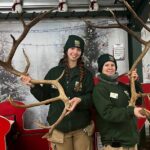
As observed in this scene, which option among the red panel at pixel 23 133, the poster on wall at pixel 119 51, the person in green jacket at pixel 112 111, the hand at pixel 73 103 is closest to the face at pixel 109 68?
the person in green jacket at pixel 112 111

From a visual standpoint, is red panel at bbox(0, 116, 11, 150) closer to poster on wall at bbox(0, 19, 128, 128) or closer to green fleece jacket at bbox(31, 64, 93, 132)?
green fleece jacket at bbox(31, 64, 93, 132)

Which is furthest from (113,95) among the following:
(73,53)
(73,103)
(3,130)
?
(3,130)

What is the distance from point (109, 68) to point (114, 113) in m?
0.37

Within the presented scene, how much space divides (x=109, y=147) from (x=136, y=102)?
0.45 metres

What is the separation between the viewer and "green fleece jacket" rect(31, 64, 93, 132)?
262cm

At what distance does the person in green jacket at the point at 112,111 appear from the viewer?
2.42 m

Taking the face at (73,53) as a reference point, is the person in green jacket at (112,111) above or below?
below

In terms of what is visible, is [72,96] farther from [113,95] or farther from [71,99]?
[113,95]

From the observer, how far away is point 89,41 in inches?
161

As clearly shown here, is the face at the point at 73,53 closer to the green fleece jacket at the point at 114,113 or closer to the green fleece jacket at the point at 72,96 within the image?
the green fleece jacket at the point at 72,96

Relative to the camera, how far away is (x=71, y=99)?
2.61 metres

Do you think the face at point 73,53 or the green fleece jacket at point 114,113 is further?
the face at point 73,53

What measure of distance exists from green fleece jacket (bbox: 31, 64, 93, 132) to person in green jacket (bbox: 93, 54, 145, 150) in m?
0.13

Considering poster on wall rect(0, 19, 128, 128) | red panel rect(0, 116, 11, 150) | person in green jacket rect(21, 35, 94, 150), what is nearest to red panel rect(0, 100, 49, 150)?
poster on wall rect(0, 19, 128, 128)
